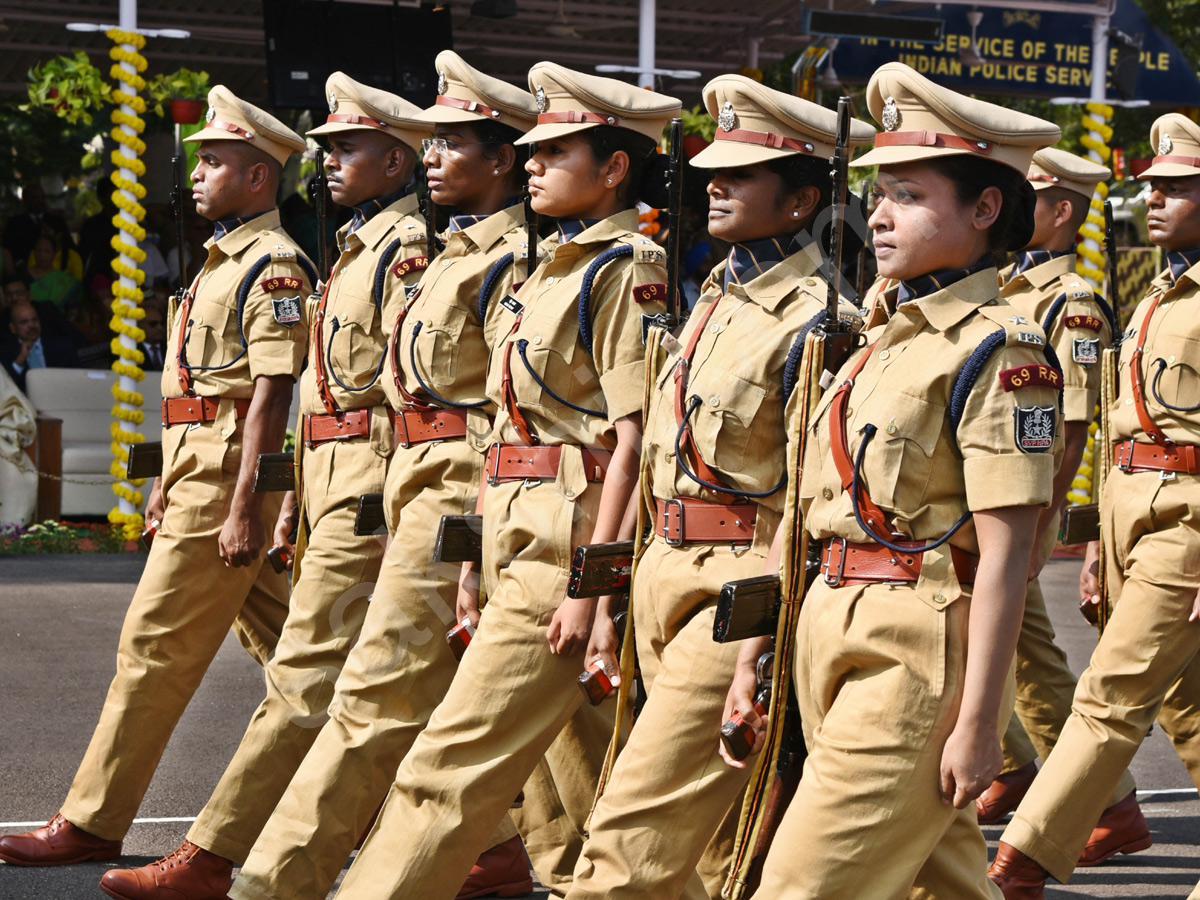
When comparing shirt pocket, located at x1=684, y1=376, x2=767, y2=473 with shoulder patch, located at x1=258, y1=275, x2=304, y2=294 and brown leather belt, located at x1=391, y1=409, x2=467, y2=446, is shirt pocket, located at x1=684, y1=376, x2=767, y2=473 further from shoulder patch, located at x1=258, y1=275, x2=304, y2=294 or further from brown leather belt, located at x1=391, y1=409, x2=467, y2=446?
shoulder patch, located at x1=258, y1=275, x2=304, y2=294

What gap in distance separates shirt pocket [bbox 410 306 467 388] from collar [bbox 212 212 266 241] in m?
1.38

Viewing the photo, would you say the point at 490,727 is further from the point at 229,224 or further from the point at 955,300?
the point at 229,224

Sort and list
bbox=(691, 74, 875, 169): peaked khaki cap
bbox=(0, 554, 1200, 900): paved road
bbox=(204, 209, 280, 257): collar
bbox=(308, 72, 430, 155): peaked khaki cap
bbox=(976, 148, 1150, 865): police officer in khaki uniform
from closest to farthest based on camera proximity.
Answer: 1. bbox=(691, 74, 875, 169): peaked khaki cap
2. bbox=(0, 554, 1200, 900): paved road
3. bbox=(308, 72, 430, 155): peaked khaki cap
4. bbox=(976, 148, 1150, 865): police officer in khaki uniform
5. bbox=(204, 209, 280, 257): collar

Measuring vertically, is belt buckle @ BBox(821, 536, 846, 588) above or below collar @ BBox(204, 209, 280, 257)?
below

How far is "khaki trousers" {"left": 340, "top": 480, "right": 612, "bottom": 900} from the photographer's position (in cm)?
420

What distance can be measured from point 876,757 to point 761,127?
1.48m

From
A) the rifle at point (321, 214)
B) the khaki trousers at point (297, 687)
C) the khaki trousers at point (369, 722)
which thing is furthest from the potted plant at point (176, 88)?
the khaki trousers at point (369, 722)

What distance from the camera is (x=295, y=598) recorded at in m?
5.26

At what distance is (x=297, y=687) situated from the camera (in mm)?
5145

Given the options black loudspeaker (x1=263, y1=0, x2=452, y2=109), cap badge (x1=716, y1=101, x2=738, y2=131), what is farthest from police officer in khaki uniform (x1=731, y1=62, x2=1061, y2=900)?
black loudspeaker (x1=263, y1=0, x2=452, y2=109)

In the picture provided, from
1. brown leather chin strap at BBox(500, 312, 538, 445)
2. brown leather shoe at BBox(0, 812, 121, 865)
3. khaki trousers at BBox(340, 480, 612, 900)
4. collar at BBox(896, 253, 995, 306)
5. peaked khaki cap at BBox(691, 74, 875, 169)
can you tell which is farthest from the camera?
brown leather shoe at BBox(0, 812, 121, 865)

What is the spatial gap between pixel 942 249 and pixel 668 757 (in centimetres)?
116

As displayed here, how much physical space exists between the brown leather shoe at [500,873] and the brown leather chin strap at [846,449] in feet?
7.31

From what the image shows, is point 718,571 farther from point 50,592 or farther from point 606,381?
point 50,592
